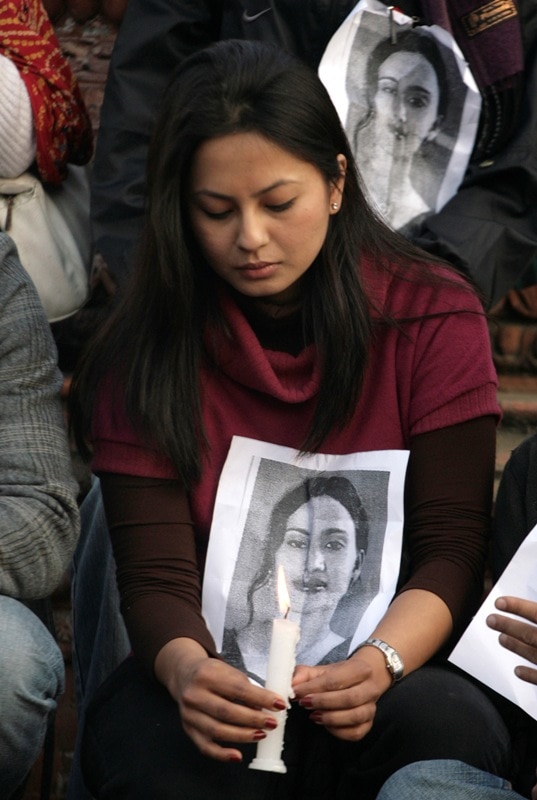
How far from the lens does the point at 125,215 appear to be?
2754mm

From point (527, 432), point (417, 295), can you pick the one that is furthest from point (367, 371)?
point (527, 432)

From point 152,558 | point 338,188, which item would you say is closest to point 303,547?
point 152,558

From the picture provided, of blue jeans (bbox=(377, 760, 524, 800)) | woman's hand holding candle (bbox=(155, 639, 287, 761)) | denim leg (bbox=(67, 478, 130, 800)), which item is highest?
woman's hand holding candle (bbox=(155, 639, 287, 761))

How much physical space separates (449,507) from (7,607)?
2.42ft

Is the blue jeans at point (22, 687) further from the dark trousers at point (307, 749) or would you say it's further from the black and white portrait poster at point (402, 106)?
the black and white portrait poster at point (402, 106)

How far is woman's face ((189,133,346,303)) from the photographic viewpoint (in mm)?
2154

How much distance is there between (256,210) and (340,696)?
2.59 feet

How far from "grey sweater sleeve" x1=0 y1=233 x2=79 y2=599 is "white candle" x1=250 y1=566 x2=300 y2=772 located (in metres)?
0.65

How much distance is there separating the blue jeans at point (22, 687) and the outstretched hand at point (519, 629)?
743 mm

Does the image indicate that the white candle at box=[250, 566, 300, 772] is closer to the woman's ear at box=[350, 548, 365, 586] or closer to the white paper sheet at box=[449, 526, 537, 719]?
the white paper sheet at box=[449, 526, 537, 719]

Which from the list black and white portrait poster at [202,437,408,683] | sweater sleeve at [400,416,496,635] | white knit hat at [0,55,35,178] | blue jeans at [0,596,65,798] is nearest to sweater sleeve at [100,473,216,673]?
black and white portrait poster at [202,437,408,683]

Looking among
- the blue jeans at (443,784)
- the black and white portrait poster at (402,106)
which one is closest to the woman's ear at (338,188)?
the black and white portrait poster at (402,106)

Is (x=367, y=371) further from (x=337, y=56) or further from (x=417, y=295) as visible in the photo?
(x=337, y=56)

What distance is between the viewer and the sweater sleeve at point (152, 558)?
2.13m
